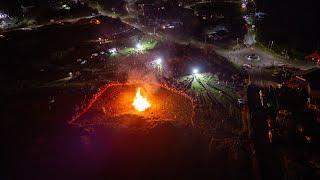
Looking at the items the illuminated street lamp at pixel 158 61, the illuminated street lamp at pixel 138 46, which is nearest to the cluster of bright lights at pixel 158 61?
the illuminated street lamp at pixel 158 61

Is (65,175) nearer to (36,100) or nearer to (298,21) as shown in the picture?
(36,100)

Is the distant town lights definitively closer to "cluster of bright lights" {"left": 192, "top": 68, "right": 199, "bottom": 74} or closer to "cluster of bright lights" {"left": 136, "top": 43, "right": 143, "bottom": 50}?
"cluster of bright lights" {"left": 192, "top": 68, "right": 199, "bottom": 74}

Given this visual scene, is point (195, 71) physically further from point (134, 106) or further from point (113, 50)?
point (113, 50)

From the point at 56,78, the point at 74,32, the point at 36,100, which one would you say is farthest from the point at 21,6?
the point at 36,100

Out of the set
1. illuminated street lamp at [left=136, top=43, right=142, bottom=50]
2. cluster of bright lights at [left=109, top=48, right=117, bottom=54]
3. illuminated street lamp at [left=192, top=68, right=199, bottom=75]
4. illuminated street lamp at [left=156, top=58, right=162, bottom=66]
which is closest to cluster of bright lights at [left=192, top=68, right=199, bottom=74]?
illuminated street lamp at [left=192, top=68, right=199, bottom=75]

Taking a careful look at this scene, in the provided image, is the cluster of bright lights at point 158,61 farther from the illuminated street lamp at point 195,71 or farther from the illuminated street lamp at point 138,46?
the illuminated street lamp at point 138,46

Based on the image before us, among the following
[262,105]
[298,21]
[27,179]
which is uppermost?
[298,21]

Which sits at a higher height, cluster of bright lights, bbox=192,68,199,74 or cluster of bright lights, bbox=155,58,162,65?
cluster of bright lights, bbox=155,58,162,65

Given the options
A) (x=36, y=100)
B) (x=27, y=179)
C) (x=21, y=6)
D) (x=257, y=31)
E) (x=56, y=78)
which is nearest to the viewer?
(x=27, y=179)
